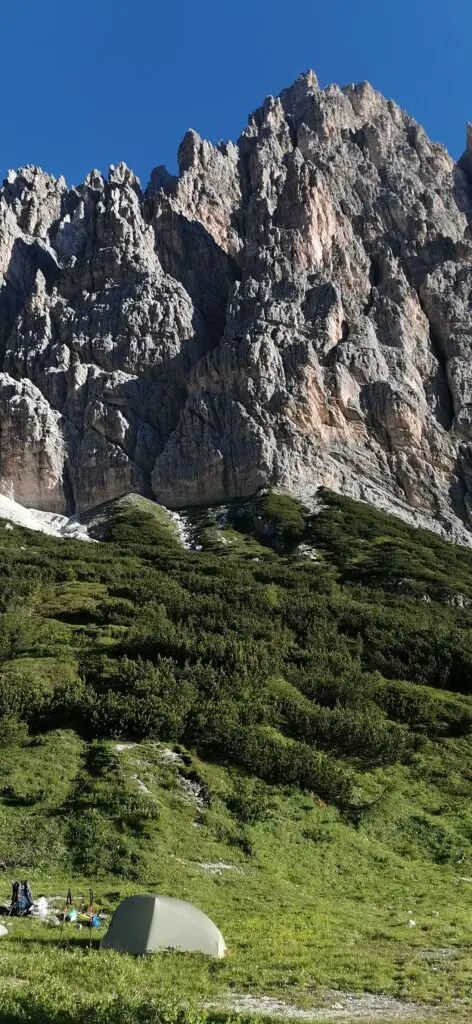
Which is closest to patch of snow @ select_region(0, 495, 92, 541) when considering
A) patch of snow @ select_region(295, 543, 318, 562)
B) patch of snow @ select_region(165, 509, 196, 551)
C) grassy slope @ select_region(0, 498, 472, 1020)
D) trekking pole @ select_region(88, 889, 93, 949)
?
patch of snow @ select_region(165, 509, 196, 551)

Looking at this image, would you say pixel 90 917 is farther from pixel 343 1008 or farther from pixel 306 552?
pixel 306 552

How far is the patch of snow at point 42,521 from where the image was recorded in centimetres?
8944

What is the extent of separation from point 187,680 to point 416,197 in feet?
531

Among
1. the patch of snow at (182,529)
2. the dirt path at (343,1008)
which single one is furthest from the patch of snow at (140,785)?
the patch of snow at (182,529)

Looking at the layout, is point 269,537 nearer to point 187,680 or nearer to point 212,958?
point 187,680

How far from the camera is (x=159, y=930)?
13719 mm

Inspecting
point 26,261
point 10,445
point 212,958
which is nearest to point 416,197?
Result: point 26,261

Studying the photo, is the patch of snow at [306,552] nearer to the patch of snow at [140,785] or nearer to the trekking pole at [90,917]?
the patch of snow at [140,785]

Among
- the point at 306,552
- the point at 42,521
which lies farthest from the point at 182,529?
the point at 42,521

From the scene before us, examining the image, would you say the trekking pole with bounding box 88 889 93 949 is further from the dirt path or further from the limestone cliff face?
the limestone cliff face

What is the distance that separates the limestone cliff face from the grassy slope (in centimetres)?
7793

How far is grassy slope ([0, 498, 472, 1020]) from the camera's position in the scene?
40.9ft

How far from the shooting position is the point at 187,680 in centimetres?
2919

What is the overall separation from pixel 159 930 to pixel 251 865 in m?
6.83
